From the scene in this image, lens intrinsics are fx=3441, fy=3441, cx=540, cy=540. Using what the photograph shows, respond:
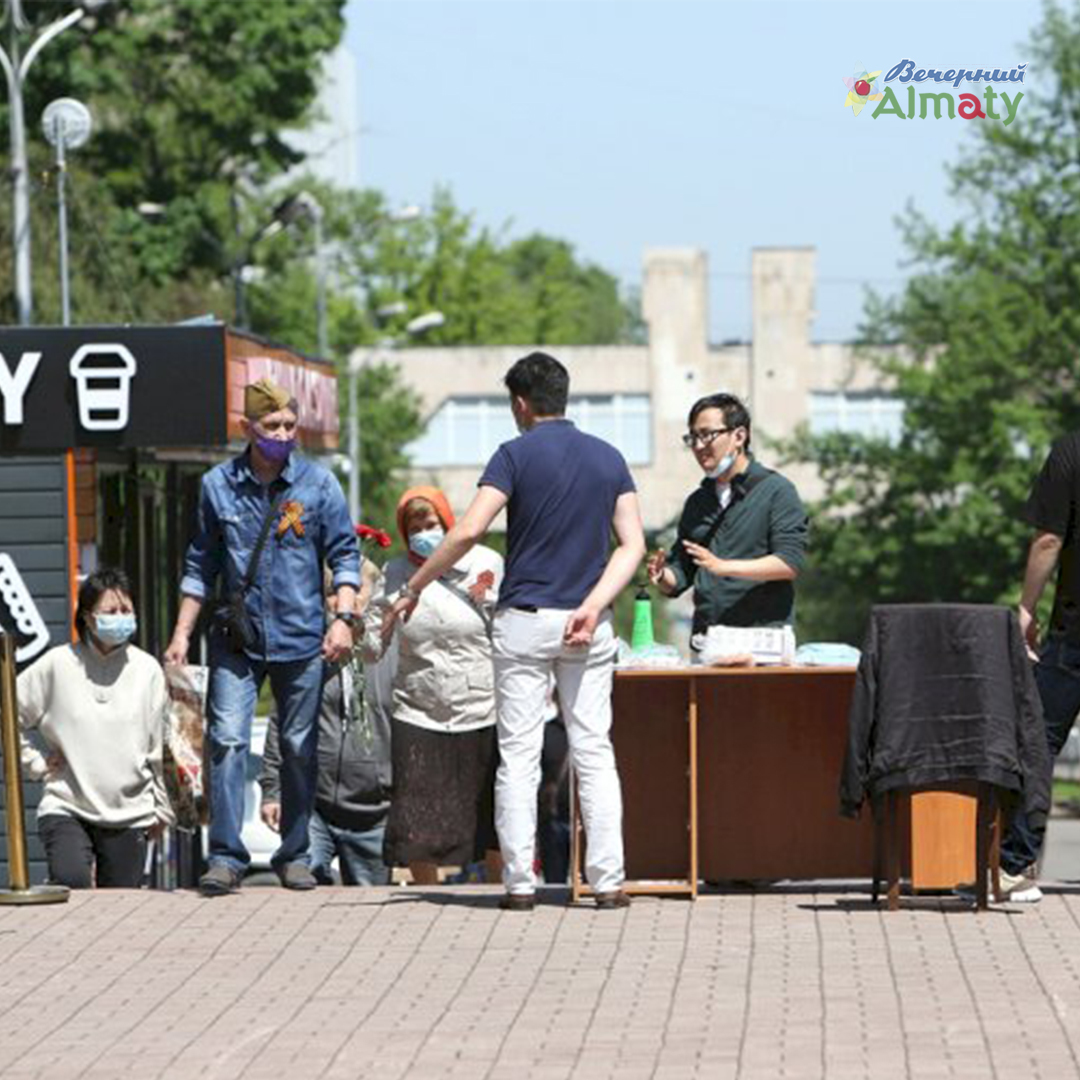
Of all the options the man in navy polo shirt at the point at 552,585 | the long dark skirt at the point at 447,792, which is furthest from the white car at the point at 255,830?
the man in navy polo shirt at the point at 552,585

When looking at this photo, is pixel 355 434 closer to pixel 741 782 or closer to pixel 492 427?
pixel 492 427

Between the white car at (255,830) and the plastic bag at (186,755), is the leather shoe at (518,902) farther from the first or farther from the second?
the white car at (255,830)

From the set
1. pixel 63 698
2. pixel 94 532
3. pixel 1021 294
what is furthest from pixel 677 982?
pixel 1021 294

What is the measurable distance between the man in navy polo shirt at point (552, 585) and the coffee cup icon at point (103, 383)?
4574 millimetres

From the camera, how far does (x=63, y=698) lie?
12.8 meters

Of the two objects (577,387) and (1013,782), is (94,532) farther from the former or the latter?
(577,387)

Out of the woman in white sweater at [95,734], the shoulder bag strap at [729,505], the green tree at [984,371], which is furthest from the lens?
the green tree at [984,371]

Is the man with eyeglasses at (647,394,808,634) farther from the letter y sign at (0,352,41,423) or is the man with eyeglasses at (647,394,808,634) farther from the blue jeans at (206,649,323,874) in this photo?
the letter y sign at (0,352,41,423)

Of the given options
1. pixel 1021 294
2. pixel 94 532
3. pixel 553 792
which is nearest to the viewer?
pixel 553 792

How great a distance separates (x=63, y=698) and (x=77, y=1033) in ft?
11.4

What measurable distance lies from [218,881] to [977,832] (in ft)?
9.16

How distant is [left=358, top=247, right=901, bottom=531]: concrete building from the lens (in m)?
105

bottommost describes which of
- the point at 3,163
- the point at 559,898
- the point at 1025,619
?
the point at 559,898

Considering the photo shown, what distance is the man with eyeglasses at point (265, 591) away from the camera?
12258mm
